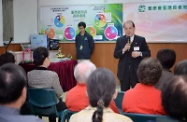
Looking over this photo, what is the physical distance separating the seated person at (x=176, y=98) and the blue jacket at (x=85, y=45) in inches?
226

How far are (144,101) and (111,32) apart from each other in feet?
16.2

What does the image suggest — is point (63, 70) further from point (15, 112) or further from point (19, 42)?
point (15, 112)

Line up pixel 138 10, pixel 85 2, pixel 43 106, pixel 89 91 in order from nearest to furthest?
pixel 89 91
pixel 43 106
pixel 138 10
pixel 85 2

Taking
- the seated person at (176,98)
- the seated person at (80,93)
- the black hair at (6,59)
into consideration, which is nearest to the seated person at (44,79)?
the black hair at (6,59)

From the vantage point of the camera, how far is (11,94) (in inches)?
60.7

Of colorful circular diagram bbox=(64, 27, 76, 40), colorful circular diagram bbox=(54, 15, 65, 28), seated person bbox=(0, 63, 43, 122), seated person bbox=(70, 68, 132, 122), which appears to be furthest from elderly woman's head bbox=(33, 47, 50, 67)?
colorful circular diagram bbox=(54, 15, 65, 28)

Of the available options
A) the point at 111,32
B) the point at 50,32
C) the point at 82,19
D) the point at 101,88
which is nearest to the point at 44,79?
the point at 101,88

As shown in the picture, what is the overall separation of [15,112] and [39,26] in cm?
648

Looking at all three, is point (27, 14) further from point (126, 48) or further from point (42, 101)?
point (42, 101)

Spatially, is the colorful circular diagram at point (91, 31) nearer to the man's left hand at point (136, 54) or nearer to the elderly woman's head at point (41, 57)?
the man's left hand at point (136, 54)

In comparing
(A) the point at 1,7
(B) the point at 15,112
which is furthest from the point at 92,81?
(A) the point at 1,7

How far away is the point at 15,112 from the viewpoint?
1.52 m

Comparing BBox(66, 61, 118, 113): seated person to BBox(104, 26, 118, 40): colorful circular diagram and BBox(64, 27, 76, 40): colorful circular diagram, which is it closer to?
BBox(104, 26, 118, 40): colorful circular diagram

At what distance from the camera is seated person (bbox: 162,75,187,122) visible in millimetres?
1241
